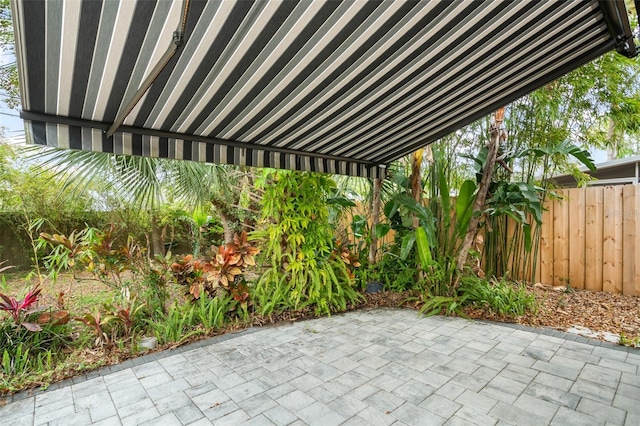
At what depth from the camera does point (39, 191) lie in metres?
6.33

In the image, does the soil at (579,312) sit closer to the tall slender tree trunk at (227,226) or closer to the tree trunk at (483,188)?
the tree trunk at (483,188)

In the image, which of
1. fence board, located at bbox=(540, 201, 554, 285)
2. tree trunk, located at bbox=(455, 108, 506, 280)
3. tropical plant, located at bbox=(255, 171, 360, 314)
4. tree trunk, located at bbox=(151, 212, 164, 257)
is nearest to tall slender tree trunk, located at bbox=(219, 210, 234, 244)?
tree trunk, located at bbox=(151, 212, 164, 257)

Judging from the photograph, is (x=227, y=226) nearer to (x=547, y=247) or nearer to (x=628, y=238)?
(x=547, y=247)

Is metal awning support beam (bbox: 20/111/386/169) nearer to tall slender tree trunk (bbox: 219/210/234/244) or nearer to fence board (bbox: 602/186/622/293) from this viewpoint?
tall slender tree trunk (bbox: 219/210/234/244)

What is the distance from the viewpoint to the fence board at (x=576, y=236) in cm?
520

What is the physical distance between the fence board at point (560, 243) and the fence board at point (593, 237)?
0.26m

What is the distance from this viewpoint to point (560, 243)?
543 centimetres

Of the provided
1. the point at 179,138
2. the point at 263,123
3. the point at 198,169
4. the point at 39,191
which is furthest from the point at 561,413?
the point at 39,191

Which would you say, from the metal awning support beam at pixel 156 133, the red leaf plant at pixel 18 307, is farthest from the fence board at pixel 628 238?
the red leaf plant at pixel 18 307

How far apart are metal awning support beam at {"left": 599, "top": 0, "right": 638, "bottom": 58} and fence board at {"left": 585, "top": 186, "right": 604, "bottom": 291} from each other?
3319 mm

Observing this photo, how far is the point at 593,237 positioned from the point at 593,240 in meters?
0.05

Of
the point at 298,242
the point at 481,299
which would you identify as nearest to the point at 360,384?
the point at 298,242

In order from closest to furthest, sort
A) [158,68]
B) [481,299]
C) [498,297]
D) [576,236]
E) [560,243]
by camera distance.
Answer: [158,68] < [498,297] < [481,299] < [576,236] < [560,243]

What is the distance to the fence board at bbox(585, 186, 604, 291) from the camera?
5.03 m
